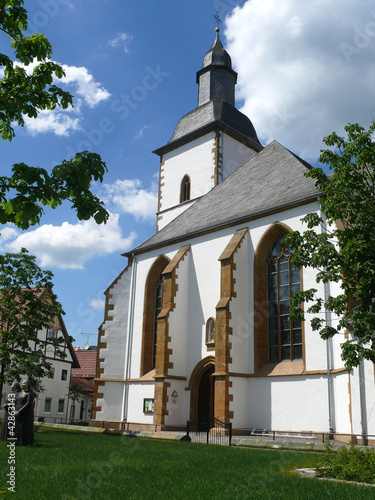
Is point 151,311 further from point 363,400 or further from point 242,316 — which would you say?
point 363,400

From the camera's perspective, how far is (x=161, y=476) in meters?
7.86

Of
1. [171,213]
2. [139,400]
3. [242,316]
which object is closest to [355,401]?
[242,316]

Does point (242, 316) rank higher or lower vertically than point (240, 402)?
higher

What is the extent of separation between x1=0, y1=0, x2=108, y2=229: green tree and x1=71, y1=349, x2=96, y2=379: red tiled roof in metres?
46.2

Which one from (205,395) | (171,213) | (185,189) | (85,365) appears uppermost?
(185,189)

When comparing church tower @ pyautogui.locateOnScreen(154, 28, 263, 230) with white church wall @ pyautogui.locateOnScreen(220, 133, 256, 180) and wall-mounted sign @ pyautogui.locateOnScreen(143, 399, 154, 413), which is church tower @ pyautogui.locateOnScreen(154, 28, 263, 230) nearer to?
white church wall @ pyautogui.locateOnScreen(220, 133, 256, 180)

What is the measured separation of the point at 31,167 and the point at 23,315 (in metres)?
15.8

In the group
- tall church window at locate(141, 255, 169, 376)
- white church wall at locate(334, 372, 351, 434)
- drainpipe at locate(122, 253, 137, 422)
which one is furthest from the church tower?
white church wall at locate(334, 372, 351, 434)

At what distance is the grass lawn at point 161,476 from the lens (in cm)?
642

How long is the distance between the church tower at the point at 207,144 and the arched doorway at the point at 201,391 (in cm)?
1243

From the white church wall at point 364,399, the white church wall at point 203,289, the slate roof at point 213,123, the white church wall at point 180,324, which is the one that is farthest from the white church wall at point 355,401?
the slate roof at point 213,123

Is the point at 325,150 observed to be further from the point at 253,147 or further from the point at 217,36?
the point at 217,36

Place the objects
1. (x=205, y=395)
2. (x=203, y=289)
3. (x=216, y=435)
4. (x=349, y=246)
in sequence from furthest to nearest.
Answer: (x=203, y=289) → (x=205, y=395) → (x=216, y=435) → (x=349, y=246)

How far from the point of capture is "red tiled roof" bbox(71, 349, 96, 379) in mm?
52150
